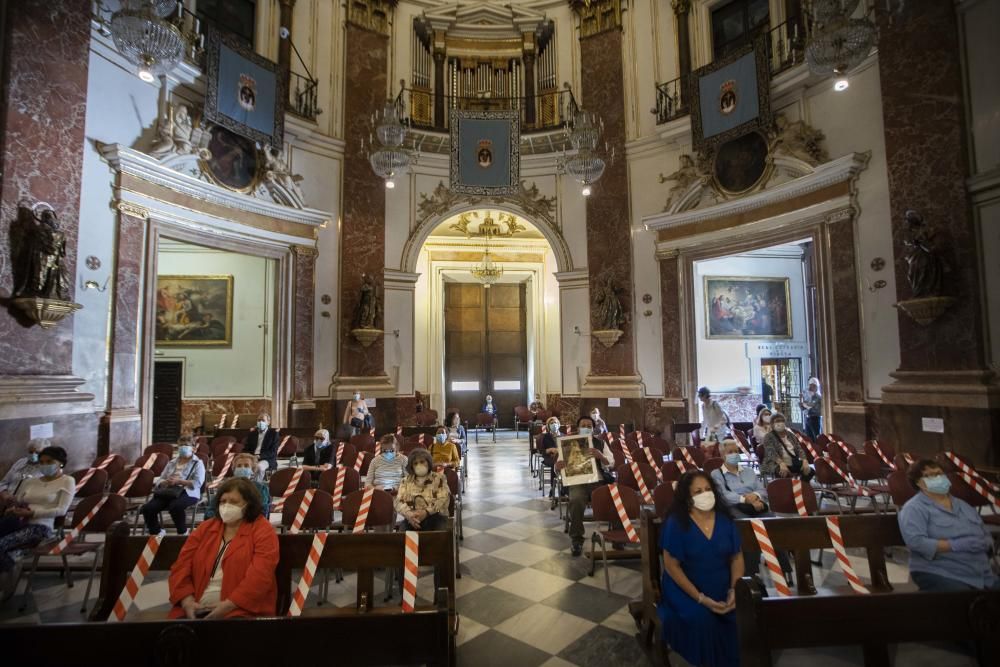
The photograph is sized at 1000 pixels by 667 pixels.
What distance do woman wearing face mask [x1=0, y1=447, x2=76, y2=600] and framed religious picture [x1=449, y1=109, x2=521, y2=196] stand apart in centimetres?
1026

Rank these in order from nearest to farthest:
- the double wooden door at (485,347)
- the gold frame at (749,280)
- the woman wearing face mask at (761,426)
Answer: the woman wearing face mask at (761,426) < the gold frame at (749,280) < the double wooden door at (485,347)

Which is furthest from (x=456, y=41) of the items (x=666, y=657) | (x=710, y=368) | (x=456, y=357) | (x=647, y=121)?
(x=666, y=657)

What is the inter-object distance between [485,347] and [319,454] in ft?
35.7

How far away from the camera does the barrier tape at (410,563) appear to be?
3.25m

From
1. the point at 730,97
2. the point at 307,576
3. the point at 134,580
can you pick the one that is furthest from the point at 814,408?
the point at 134,580

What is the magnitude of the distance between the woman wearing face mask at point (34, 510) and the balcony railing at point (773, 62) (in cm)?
1231

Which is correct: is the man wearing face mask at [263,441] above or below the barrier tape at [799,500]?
above

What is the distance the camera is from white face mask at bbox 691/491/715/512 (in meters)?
3.13

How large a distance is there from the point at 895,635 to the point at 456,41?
15177mm

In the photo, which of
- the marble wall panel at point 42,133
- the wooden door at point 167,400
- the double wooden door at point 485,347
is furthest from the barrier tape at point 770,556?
the double wooden door at point 485,347

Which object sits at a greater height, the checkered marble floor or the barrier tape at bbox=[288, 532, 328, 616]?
the barrier tape at bbox=[288, 532, 328, 616]

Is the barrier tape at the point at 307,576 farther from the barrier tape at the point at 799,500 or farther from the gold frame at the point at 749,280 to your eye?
the gold frame at the point at 749,280

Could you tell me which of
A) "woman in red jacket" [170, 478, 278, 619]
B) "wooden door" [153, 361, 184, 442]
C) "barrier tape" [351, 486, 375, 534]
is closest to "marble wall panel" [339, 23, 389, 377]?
"wooden door" [153, 361, 184, 442]

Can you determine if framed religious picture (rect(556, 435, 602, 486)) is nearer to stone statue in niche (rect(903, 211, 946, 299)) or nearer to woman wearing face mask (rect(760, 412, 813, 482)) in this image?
woman wearing face mask (rect(760, 412, 813, 482))
